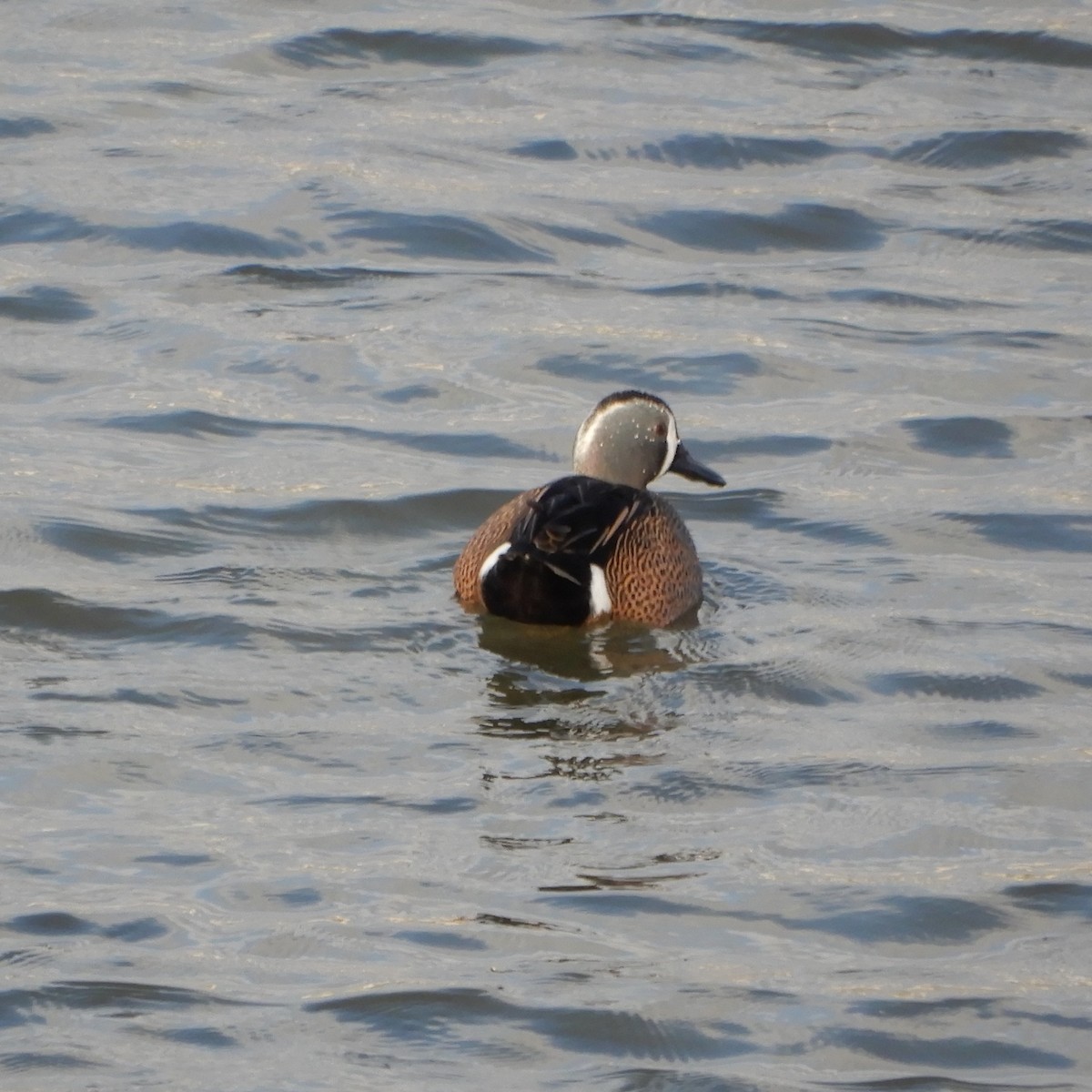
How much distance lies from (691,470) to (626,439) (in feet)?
1.16

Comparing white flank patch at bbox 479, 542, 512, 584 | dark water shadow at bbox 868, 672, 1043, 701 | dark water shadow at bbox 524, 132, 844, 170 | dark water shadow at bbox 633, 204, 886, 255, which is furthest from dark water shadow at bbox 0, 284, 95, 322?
dark water shadow at bbox 868, 672, 1043, 701

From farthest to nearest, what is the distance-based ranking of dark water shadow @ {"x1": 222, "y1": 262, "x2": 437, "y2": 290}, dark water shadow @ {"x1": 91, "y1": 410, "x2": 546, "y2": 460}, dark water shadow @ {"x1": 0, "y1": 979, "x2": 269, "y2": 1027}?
dark water shadow @ {"x1": 222, "y1": 262, "x2": 437, "y2": 290}, dark water shadow @ {"x1": 91, "y1": 410, "x2": 546, "y2": 460}, dark water shadow @ {"x1": 0, "y1": 979, "x2": 269, "y2": 1027}

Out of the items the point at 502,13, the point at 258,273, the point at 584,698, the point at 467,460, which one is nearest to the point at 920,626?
the point at 584,698

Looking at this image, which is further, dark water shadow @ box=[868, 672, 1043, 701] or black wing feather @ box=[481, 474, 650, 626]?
black wing feather @ box=[481, 474, 650, 626]

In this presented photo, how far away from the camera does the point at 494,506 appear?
8812 mm

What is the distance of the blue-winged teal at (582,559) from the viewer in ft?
23.8

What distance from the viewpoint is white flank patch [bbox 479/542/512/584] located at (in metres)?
7.36

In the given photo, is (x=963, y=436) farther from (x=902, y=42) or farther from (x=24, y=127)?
(x=24, y=127)

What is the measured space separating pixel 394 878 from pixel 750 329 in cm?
606

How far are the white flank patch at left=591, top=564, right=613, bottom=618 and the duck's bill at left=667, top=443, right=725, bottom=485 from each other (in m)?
1.25

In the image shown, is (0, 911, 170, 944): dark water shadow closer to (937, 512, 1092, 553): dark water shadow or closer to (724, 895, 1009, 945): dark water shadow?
(724, 895, 1009, 945): dark water shadow

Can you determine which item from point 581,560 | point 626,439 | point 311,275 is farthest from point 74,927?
point 311,275

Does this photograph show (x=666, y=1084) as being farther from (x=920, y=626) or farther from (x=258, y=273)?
(x=258, y=273)

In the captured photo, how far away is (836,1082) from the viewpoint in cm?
443
